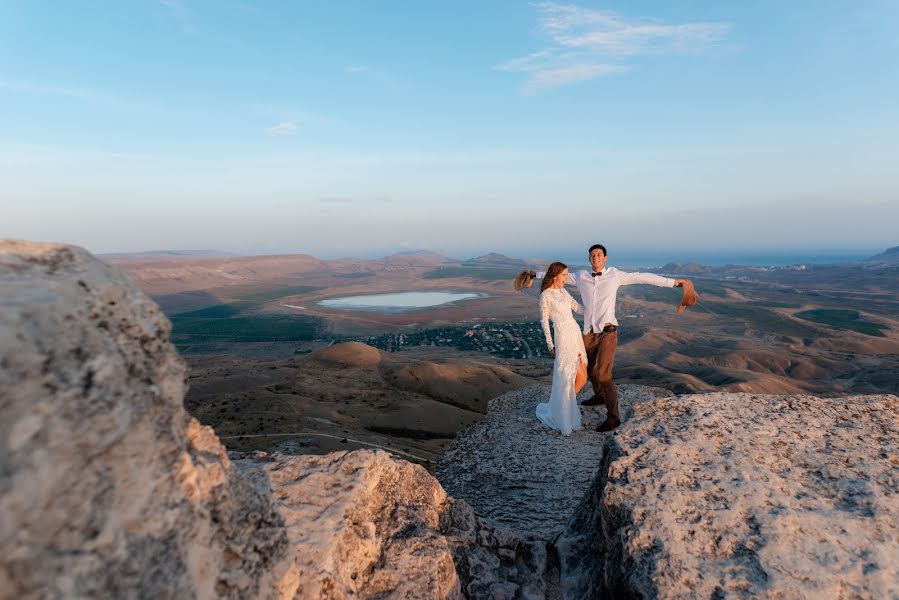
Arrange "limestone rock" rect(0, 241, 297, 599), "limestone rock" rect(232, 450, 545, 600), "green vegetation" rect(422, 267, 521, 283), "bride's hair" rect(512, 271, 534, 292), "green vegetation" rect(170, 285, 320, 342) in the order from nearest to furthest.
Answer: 1. "limestone rock" rect(0, 241, 297, 599)
2. "limestone rock" rect(232, 450, 545, 600)
3. "bride's hair" rect(512, 271, 534, 292)
4. "green vegetation" rect(170, 285, 320, 342)
5. "green vegetation" rect(422, 267, 521, 283)

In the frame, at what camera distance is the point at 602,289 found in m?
6.84

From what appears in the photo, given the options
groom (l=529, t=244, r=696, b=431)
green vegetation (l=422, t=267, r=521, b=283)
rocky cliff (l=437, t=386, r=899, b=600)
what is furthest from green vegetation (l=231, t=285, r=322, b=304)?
rocky cliff (l=437, t=386, r=899, b=600)

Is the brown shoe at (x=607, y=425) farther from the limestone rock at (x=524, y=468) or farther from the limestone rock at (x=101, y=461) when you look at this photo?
the limestone rock at (x=101, y=461)

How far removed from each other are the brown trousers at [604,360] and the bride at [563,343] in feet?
0.40

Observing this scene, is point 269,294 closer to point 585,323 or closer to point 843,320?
point 843,320

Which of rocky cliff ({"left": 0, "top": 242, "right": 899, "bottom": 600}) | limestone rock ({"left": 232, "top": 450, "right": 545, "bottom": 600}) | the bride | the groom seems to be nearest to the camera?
rocky cliff ({"left": 0, "top": 242, "right": 899, "bottom": 600})

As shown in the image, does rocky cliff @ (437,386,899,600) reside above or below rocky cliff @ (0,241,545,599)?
below

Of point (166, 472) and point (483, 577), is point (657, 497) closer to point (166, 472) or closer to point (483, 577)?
point (483, 577)

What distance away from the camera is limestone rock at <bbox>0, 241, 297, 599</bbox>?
1.32 meters

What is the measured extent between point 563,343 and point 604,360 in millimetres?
659

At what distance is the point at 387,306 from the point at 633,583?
321 ft

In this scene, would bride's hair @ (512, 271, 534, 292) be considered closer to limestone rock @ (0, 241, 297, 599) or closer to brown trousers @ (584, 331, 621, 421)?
brown trousers @ (584, 331, 621, 421)

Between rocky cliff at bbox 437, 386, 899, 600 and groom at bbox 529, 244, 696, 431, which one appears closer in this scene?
rocky cliff at bbox 437, 386, 899, 600

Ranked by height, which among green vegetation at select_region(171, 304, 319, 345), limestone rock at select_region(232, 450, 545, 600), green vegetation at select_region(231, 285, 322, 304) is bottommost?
green vegetation at select_region(171, 304, 319, 345)
